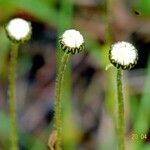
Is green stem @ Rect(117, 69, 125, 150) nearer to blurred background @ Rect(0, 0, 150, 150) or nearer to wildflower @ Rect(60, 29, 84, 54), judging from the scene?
wildflower @ Rect(60, 29, 84, 54)

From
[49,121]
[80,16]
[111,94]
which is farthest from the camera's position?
[80,16]

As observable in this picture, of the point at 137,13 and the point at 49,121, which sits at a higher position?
the point at 137,13

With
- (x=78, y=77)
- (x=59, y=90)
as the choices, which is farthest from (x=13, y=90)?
(x=78, y=77)

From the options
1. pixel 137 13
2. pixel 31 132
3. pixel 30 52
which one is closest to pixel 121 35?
pixel 137 13

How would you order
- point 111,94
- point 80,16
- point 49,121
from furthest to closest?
point 80,16 → point 49,121 → point 111,94

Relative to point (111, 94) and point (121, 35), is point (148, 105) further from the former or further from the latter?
point (121, 35)

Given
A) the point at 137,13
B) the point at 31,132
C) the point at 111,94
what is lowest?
the point at 31,132

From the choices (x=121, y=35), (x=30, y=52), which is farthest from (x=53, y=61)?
(x=121, y=35)

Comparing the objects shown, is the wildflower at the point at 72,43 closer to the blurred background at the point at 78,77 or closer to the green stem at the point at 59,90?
the green stem at the point at 59,90

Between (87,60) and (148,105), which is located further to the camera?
(87,60)
